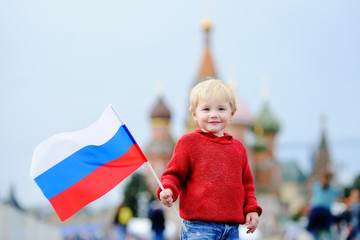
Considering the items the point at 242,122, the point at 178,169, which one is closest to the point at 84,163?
the point at 178,169

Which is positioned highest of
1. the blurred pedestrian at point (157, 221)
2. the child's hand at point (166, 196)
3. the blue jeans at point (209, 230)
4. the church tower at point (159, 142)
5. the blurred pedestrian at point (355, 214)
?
the child's hand at point (166, 196)

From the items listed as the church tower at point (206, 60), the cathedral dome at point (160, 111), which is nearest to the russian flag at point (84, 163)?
the church tower at point (206, 60)

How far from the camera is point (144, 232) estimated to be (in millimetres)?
18891

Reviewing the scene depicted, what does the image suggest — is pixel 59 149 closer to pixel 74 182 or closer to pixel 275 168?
pixel 74 182

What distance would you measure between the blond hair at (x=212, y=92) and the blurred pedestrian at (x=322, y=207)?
214 inches

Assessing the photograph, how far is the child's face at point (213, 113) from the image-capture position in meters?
3.69

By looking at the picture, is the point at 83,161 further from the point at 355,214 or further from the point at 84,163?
the point at 355,214

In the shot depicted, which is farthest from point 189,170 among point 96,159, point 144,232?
point 144,232

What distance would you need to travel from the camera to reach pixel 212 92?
3.68m

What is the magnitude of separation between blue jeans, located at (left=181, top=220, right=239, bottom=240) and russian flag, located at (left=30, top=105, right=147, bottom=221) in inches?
26.3

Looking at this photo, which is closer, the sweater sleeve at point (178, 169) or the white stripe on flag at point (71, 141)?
the sweater sleeve at point (178, 169)

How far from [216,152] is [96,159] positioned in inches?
34.3

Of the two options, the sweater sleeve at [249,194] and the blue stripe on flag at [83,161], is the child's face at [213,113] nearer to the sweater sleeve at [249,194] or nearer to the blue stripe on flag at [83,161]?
the sweater sleeve at [249,194]

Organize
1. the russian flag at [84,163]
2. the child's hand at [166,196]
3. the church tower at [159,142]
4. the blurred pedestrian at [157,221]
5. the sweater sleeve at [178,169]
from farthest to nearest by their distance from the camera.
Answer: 1. the church tower at [159,142]
2. the blurred pedestrian at [157,221]
3. the russian flag at [84,163]
4. the sweater sleeve at [178,169]
5. the child's hand at [166,196]
